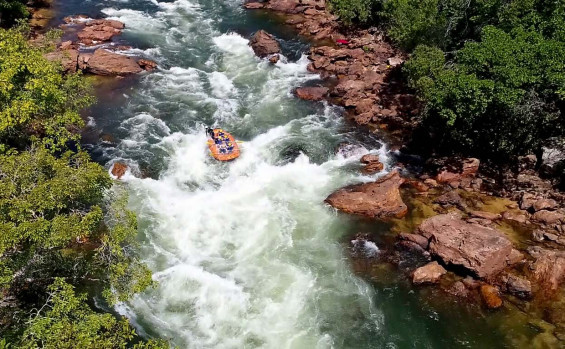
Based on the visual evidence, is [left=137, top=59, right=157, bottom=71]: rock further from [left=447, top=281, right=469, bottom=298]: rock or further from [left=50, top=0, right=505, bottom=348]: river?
[left=447, top=281, right=469, bottom=298]: rock

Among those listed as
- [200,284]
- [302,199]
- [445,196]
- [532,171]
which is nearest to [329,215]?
[302,199]

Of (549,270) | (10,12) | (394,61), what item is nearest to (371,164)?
(549,270)

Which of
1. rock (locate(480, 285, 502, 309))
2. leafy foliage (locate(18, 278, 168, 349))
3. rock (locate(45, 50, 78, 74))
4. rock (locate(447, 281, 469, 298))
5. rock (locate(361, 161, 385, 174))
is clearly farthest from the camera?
rock (locate(45, 50, 78, 74))

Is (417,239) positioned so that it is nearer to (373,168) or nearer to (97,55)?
(373,168)

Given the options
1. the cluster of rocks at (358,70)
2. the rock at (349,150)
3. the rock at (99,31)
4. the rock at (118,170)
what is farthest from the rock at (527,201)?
the rock at (99,31)

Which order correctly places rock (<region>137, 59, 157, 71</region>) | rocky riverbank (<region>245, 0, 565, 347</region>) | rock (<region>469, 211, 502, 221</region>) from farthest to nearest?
rock (<region>137, 59, 157, 71</region>), rock (<region>469, 211, 502, 221</region>), rocky riverbank (<region>245, 0, 565, 347</region>)

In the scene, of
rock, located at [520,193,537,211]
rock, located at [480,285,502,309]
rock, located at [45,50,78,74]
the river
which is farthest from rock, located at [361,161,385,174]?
rock, located at [45,50,78,74]

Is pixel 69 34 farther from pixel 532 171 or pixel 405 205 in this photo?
pixel 532 171

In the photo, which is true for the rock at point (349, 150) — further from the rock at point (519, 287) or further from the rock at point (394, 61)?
the rock at point (519, 287)
